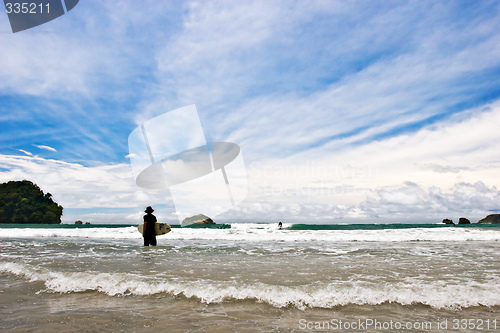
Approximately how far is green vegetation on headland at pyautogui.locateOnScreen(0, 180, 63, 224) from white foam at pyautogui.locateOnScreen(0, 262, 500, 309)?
9000cm

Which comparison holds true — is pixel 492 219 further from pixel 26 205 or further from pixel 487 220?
pixel 26 205

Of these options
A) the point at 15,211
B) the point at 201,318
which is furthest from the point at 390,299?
the point at 15,211

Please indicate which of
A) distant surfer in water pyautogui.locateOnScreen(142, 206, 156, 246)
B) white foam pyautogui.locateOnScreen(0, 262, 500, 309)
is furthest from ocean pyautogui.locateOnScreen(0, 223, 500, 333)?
distant surfer in water pyautogui.locateOnScreen(142, 206, 156, 246)

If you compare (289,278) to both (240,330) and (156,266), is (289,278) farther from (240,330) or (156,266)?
(156,266)

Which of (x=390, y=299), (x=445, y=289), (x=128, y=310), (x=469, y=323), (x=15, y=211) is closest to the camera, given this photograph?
(x=469, y=323)

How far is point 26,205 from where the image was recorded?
75125mm

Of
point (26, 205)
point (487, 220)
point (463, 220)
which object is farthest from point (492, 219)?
point (26, 205)

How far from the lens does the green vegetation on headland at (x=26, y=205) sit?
242ft

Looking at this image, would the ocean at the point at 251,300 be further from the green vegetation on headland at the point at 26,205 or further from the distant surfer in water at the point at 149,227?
the green vegetation on headland at the point at 26,205

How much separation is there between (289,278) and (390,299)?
2.15 meters

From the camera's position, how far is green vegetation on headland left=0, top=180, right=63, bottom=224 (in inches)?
2899

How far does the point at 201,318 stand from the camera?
3.84 m

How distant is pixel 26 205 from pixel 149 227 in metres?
85.3

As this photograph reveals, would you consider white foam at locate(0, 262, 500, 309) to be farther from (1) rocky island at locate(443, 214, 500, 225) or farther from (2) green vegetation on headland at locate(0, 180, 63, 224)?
(2) green vegetation on headland at locate(0, 180, 63, 224)
